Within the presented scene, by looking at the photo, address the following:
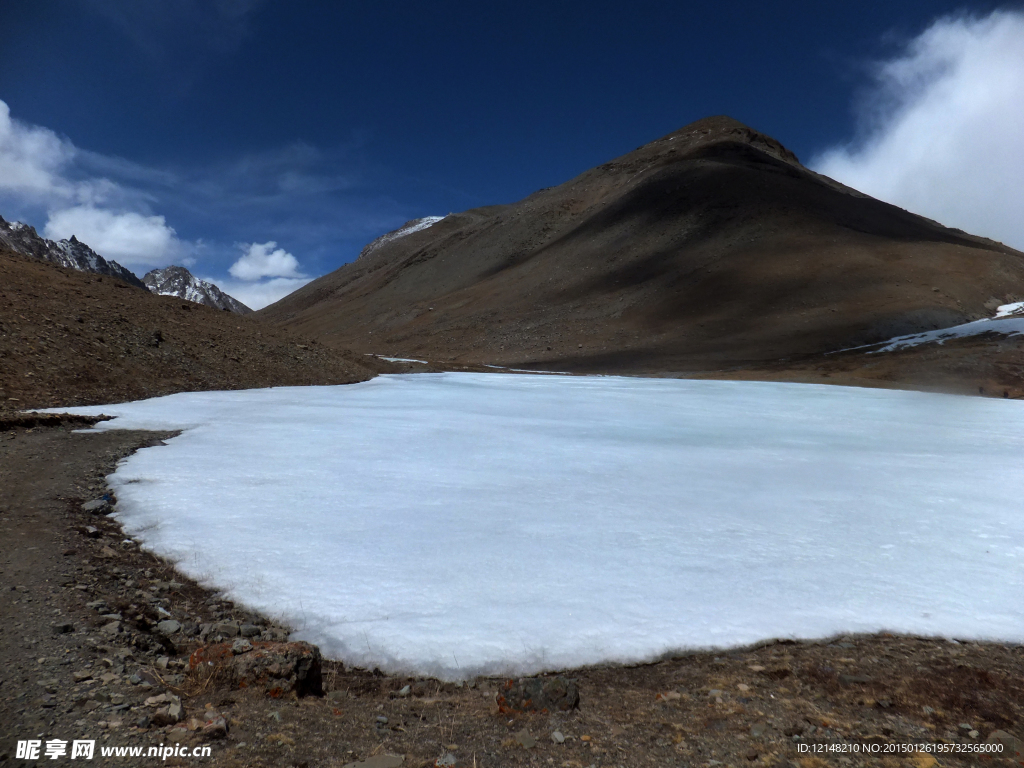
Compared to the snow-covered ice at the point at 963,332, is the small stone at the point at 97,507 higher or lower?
lower

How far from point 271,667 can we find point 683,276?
62.4 meters

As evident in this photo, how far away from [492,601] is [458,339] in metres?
58.4

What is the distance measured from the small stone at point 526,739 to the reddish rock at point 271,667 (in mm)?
1025

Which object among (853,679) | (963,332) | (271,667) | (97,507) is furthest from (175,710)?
(963,332)

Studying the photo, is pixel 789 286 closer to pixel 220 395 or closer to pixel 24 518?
pixel 220 395

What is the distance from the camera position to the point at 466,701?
303 cm

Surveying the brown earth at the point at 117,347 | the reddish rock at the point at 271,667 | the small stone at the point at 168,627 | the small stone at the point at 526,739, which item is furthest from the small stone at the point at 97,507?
the brown earth at the point at 117,347

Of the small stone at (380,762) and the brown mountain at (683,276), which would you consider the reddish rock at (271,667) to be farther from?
the brown mountain at (683,276)

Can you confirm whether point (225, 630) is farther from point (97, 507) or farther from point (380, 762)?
point (97, 507)

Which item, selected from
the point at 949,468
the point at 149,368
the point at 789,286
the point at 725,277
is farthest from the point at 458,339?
the point at 949,468

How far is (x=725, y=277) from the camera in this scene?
58.1 m

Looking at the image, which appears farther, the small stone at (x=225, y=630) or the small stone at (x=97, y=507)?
the small stone at (x=97, y=507)

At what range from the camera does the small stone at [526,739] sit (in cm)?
261

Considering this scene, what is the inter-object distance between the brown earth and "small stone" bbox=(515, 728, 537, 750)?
12.1 metres
